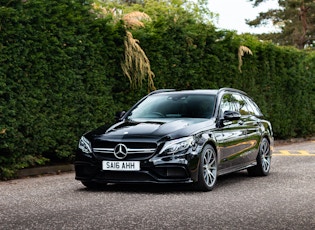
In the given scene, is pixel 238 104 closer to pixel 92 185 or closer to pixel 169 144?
pixel 169 144

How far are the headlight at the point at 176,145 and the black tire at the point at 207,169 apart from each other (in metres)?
0.33

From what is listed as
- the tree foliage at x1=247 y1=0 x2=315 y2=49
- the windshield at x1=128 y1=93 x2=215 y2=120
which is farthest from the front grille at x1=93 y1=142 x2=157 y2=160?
the tree foliage at x1=247 y1=0 x2=315 y2=49

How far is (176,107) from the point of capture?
35.1 feet

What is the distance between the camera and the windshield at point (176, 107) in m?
10.5

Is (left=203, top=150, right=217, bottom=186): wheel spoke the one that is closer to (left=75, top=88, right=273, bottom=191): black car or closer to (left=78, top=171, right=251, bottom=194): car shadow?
(left=75, top=88, right=273, bottom=191): black car

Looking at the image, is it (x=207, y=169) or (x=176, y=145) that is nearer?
(x=176, y=145)

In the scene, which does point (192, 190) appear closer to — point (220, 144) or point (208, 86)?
point (220, 144)

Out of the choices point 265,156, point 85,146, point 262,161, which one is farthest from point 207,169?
point 265,156

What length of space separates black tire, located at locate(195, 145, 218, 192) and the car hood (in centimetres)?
39

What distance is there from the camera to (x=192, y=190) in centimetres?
980

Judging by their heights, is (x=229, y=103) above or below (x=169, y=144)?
above

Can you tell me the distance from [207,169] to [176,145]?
832mm

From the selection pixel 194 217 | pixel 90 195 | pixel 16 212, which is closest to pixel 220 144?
pixel 90 195

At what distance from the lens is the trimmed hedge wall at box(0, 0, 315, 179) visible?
1169cm
